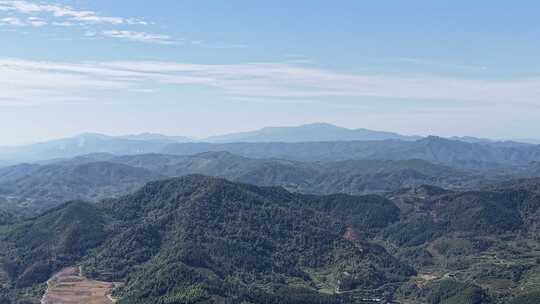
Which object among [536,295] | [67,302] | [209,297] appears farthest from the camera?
[67,302]

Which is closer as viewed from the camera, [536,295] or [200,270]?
[536,295]

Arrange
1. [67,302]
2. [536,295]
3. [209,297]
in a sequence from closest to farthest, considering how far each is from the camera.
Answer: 1. [209,297]
2. [536,295]
3. [67,302]

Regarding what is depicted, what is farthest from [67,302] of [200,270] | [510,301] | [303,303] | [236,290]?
[510,301]

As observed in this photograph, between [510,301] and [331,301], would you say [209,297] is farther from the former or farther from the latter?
[510,301]

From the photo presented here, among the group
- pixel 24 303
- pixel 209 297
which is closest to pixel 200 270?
pixel 209 297

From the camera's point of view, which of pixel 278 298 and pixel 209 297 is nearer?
pixel 209 297

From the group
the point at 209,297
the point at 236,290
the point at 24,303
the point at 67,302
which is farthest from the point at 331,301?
the point at 24,303

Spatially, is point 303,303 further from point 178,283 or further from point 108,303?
point 108,303
